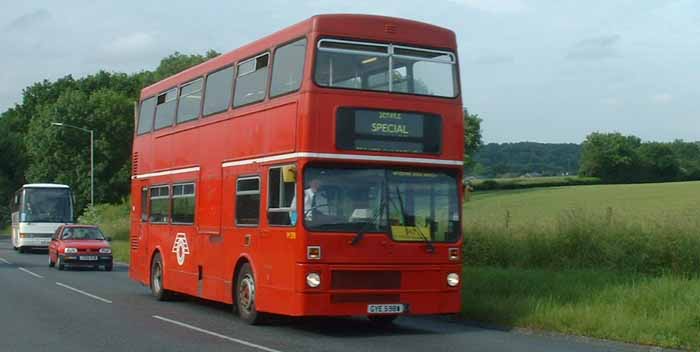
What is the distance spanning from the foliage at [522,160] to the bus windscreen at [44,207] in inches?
1777

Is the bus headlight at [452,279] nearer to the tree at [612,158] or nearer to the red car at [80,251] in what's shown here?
the red car at [80,251]

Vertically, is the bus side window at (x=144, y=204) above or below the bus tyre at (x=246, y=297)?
above

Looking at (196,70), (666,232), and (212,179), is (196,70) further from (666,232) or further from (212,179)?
(666,232)

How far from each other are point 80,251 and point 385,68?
21.0 meters

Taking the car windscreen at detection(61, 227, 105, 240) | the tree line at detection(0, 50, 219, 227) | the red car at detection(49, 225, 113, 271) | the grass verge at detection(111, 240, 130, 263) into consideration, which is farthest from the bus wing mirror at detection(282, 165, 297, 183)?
the tree line at detection(0, 50, 219, 227)

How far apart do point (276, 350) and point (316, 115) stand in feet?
A: 10.9

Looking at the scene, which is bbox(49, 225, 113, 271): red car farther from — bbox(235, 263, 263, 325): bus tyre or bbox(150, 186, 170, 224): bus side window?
bbox(235, 263, 263, 325): bus tyre

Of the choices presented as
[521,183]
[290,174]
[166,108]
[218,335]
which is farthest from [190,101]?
[521,183]

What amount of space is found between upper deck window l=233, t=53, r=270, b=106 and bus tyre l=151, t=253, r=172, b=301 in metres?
5.56

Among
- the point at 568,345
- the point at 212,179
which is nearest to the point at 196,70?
the point at 212,179

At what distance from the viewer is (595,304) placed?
609 inches

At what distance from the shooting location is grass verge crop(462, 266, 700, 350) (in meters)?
13.5

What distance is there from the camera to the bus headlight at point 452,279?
1440cm

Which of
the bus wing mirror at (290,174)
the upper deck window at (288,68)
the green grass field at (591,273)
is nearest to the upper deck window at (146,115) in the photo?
the upper deck window at (288,68)
